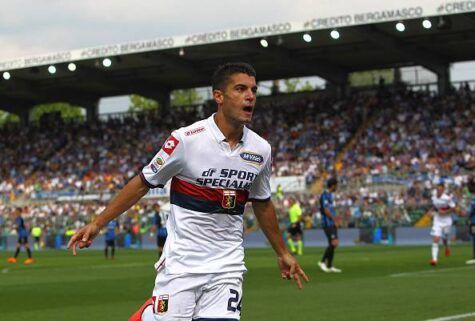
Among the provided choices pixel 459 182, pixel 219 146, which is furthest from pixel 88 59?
pixel 219 146

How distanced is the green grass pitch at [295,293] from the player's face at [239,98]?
6.47 meters

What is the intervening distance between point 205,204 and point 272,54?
4685 centimetres

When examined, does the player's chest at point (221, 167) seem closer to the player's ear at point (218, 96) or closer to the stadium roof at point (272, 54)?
the player's ear at point (218, 96)

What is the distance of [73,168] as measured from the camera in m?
59.6

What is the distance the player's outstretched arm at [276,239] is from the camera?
7.21 meters

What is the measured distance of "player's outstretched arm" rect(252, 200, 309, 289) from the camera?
721 centimetres

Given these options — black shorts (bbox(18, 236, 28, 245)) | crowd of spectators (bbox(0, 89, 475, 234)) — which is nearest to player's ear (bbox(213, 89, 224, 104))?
black shorts (bbox(18, 236, 28, 245))

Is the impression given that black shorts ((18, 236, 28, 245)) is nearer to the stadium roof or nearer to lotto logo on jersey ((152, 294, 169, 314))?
the stadium roof

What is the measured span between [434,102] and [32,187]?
23166 millimetres

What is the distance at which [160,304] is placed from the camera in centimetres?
660

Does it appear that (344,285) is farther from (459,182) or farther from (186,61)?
(186,61)

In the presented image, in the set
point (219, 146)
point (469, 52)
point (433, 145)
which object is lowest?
point (219, 146)

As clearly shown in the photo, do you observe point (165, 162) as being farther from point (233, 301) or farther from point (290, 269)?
point (290, 269)

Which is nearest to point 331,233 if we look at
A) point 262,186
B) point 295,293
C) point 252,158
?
point 295,293
